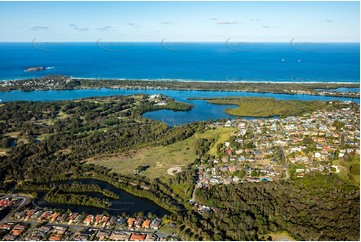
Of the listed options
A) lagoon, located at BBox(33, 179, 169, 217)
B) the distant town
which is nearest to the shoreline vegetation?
lagoon, located at BBox(33, 179, 169, 217)

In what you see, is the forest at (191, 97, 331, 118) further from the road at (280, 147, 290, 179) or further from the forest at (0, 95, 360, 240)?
the road at (280, 147, 290, 179)

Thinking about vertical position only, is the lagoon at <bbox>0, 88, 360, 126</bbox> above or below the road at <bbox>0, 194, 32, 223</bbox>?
above

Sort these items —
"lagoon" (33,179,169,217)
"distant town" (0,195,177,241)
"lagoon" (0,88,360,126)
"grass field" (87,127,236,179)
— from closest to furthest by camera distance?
"distant town" (0,195,177,241)
"lagoon" (33,179,169,217)
"grass field" (87,127,236,179)
"lagoon" (0,88,360,126)

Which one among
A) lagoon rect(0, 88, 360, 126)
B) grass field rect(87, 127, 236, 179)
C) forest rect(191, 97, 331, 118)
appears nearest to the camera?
grass field rect(87, 127, 236, 179)

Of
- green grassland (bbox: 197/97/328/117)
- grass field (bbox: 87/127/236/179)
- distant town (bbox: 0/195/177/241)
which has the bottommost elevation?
distant town (bbox: 0/195/177/241)

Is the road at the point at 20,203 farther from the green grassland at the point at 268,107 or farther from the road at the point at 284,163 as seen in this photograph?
the green grassland at the point at 268,107

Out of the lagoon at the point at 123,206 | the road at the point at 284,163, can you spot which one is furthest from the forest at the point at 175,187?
the road at the point at 284,163
